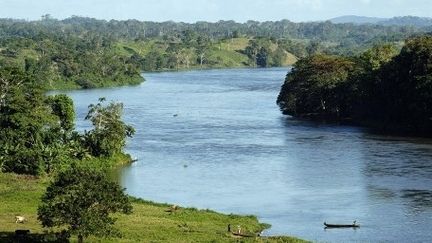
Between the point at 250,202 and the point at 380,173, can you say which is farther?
the point at 380,173

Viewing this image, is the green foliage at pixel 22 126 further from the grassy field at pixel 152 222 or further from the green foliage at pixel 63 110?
the grassy field at pixel 152 222

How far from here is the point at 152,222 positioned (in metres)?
51.1

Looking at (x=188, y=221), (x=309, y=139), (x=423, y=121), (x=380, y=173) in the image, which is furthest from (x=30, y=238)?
(x=423, y=121)

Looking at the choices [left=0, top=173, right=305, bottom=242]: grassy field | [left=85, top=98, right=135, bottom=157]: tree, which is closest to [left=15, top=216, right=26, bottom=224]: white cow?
[left=0, top=173, right=305, bottom=242]: grassy field

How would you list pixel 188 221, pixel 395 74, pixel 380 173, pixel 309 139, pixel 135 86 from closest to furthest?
pixel 188 221 → pixel 380 173 → pixel 309 139 → pixel 395 74 → pixel 135 86

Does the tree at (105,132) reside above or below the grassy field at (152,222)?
above

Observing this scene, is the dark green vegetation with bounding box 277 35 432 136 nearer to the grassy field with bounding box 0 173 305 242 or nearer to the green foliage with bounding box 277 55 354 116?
the green foliage with bounding box 277 55 354 116

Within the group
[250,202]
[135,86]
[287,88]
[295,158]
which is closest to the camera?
[250,202]

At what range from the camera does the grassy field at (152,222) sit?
46.5 meters

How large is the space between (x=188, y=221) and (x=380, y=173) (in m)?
26.8

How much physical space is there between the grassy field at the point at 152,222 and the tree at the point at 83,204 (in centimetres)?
286

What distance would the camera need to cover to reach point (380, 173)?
74.2m

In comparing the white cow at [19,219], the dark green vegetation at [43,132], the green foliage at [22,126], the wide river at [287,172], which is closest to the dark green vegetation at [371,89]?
the wide river at [287,172]

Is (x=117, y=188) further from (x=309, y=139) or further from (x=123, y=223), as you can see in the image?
(x=309, y=139)
